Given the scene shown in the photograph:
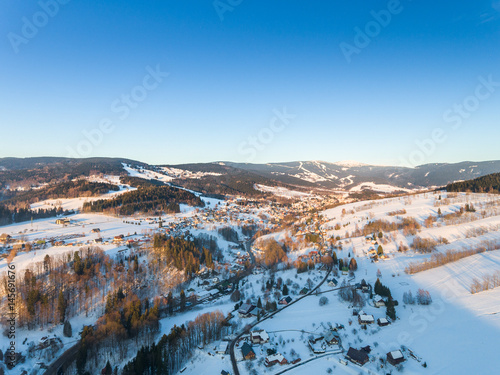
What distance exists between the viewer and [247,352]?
19.0m

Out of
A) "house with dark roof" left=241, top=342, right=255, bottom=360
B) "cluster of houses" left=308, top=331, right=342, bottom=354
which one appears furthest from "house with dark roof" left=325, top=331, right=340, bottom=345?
"house with dark roof" left=241, top=342, right=255, bottom=360

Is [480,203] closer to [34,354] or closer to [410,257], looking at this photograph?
[410,257]

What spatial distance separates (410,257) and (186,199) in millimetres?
77533

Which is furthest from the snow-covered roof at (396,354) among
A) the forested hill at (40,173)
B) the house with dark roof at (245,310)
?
the forested hill at (40,173)

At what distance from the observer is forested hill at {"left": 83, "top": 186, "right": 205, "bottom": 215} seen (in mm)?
76250

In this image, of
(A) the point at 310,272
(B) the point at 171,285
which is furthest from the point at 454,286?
(B) the point at 171,285

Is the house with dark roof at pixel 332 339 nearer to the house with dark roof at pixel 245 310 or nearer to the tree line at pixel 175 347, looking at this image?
the house with dark roof at pixel 245 310

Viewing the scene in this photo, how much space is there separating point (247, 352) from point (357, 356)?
317 inches

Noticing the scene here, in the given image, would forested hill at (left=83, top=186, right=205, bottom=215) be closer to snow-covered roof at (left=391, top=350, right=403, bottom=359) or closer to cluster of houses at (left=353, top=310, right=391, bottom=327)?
cluster of houses at (left=353, top=310, right=391, bottom=327)

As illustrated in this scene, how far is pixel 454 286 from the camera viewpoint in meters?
27.5

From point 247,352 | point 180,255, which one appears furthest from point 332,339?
point 180,255

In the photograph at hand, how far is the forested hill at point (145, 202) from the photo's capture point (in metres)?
76.2

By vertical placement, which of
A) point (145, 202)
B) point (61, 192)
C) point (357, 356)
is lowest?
point (357, 356)

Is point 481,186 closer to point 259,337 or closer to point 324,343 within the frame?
point 324,343
